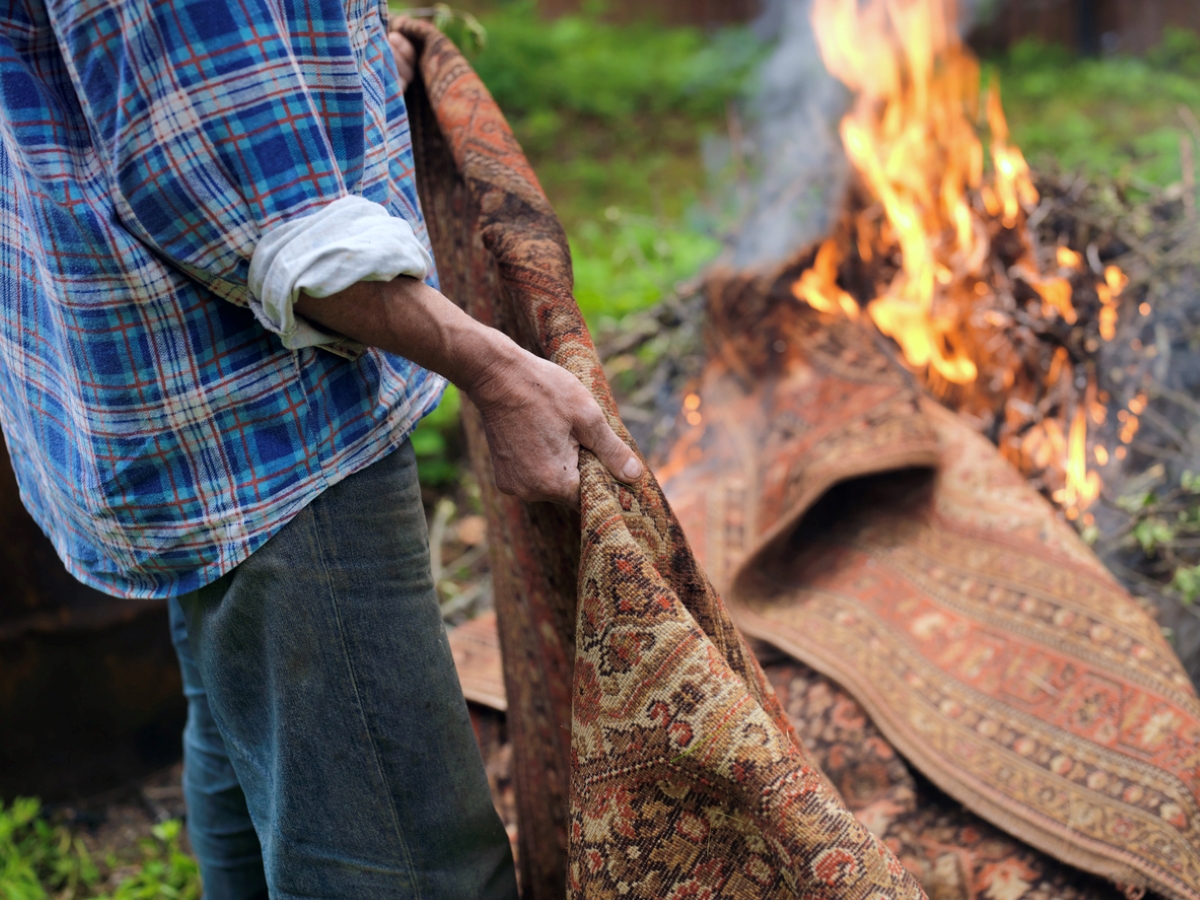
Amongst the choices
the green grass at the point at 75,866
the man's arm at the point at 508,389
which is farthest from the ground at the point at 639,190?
the man's arm at the point at 508,389

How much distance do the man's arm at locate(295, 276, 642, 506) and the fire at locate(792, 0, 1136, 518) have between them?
82.7 inches

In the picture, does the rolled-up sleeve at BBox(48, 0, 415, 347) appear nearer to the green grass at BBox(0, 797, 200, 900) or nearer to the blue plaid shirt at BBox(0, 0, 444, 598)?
the blue plaid shirt at BBox(0, 0, 444, 598)

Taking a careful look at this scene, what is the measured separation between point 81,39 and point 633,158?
811 centimetres

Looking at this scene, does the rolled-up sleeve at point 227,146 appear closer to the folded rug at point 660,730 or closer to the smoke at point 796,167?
the folded rug at point 660,730

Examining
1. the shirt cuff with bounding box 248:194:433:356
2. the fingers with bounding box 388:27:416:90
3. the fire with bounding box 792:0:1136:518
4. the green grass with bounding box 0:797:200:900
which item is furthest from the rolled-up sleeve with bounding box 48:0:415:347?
the fire with bounding box 792:0:1136:518

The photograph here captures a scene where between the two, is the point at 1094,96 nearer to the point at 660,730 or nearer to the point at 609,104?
the point at 609,104

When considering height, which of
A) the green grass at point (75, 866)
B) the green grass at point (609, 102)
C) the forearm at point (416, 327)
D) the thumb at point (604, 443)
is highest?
the forearm at point (416, 327)

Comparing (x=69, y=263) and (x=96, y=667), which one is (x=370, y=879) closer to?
(x=69, y=263)

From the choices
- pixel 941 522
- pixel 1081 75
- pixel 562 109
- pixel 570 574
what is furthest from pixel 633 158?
pixel 570 574

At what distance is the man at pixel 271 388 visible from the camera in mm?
1107

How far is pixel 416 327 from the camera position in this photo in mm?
1229

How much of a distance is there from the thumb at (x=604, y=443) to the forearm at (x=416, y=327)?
0.45ft

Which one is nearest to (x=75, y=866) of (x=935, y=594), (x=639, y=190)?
(x=935, y=594)

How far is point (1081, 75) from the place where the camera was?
8930 mm
